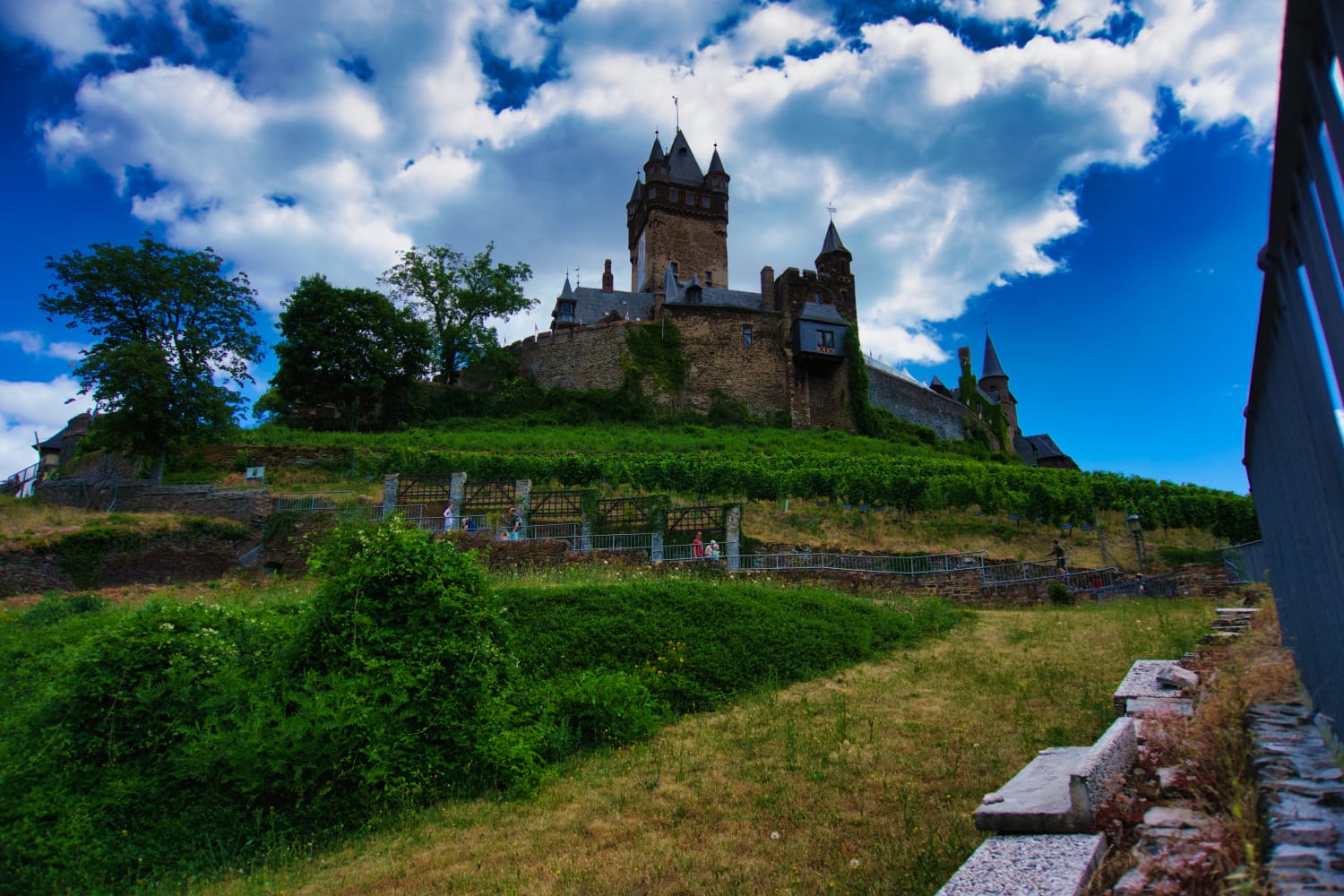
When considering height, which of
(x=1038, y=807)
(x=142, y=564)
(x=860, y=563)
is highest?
(x=860, y=563)

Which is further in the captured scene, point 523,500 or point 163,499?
point 163,499

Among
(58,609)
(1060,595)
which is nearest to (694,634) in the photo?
(58,609)

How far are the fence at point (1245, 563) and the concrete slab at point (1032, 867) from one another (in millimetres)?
11841

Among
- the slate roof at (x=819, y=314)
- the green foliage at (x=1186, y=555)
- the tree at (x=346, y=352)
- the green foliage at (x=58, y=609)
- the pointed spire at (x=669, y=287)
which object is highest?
the pointed spire at (x=669, y=287)

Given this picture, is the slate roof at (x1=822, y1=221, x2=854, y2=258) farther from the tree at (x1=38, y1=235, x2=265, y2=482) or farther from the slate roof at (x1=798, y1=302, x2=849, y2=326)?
the tree at (x1=38, y1=235, x2=265, y2=482)

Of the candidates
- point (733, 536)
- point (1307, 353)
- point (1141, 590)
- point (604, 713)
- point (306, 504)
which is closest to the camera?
point (1307, 353)

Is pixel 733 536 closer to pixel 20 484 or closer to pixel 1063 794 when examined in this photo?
pixel 1063 794

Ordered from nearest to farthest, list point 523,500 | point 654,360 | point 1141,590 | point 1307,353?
1. point 1307,353
2. point 1141,590
3. point 523,500
4. point 654,360

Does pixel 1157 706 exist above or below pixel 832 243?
below

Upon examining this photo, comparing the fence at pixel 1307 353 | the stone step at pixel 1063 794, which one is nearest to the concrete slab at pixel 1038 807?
the stone step at pixel 1063 794

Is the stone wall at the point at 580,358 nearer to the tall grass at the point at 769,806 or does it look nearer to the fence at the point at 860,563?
the fence at the point at 860,563

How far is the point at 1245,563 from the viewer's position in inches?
659

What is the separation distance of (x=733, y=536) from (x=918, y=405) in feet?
139

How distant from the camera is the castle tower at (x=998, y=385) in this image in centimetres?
7300
